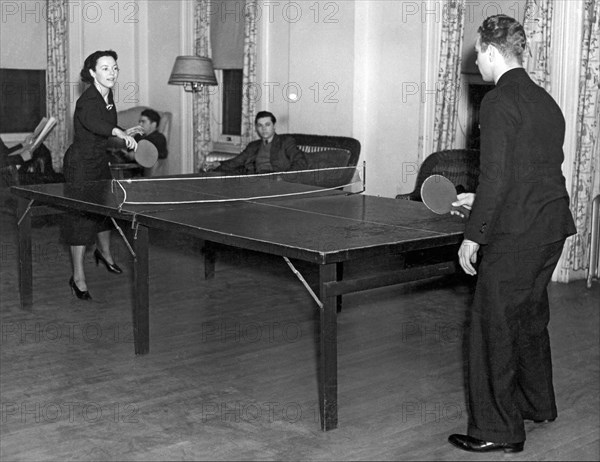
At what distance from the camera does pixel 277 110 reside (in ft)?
29.0

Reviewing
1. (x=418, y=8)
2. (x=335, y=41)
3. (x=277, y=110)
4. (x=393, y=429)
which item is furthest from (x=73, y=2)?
(x=393, y=429)

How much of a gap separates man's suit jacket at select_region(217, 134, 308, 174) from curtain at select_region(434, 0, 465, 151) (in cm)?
123

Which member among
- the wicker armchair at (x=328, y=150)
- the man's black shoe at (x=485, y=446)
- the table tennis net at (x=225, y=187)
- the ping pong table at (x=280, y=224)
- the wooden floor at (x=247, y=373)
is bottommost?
the wooden floor at (x=247, y=373)

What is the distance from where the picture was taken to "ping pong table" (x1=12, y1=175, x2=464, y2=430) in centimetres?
370

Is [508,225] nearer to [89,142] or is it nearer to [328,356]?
[328,356]

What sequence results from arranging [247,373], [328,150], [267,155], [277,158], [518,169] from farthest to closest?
1. [267,155]
2. [277,158]
3. [328,150]
4. [247,373]
5. [518,169]

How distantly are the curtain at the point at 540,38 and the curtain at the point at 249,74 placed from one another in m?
3.28


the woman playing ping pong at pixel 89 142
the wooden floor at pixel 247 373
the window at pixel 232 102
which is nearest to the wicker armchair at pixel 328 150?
the wooden floor at pixel 247 373

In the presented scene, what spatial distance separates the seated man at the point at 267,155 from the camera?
25.8 feet

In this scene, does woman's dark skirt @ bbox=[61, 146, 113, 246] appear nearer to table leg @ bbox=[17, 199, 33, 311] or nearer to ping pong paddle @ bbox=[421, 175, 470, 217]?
table leg @ bbox=[17, 199, 33, 311]

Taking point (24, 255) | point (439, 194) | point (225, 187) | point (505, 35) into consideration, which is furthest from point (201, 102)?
point (505, 35)

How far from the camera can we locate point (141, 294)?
473 centimetres

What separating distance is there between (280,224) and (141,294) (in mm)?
946

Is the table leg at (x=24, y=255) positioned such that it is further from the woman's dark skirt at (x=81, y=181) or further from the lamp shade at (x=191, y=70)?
the lamp shade at (x=191, y=70)
